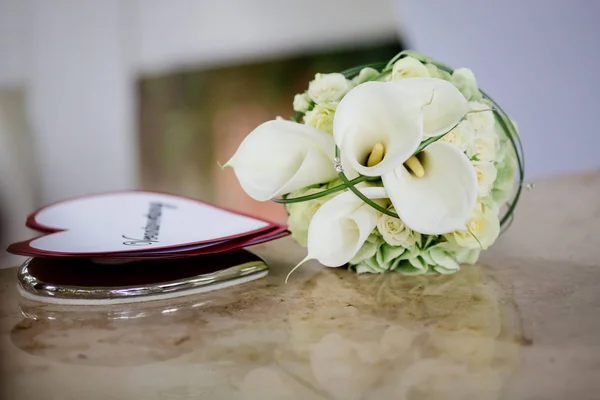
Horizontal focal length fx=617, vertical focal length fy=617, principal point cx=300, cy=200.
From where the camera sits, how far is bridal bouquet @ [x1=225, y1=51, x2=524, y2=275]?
53cm

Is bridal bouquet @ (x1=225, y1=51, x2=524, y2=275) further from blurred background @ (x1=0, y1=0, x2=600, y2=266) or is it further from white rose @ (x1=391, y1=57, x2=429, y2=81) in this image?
blurred background @ (x1=0, y1=0, x2=600, y2=266)

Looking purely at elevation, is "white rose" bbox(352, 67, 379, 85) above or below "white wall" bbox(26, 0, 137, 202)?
above

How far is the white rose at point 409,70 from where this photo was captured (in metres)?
0.60

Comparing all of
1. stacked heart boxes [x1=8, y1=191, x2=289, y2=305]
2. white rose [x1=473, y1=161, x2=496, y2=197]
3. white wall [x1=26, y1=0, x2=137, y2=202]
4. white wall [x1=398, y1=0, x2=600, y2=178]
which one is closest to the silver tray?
stacked heart boxes [x1=8, y1=191, x2=289, y2=305]

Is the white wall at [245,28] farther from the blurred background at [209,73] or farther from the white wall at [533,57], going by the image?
the white wall at [533,57]

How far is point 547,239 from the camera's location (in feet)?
2.55

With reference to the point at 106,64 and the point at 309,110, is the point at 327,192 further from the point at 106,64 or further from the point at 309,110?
the point at 106,64

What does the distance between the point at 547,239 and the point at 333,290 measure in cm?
33

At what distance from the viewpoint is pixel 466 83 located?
0.64 metres

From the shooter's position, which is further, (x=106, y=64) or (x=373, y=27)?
(x=373, y=27)

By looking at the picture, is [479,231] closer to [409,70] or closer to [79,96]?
[409,70]

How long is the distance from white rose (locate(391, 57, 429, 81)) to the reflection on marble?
0.20m

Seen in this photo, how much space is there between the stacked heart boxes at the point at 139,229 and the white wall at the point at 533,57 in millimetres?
1331

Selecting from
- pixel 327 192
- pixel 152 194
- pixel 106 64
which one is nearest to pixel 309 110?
pixel 327 192
